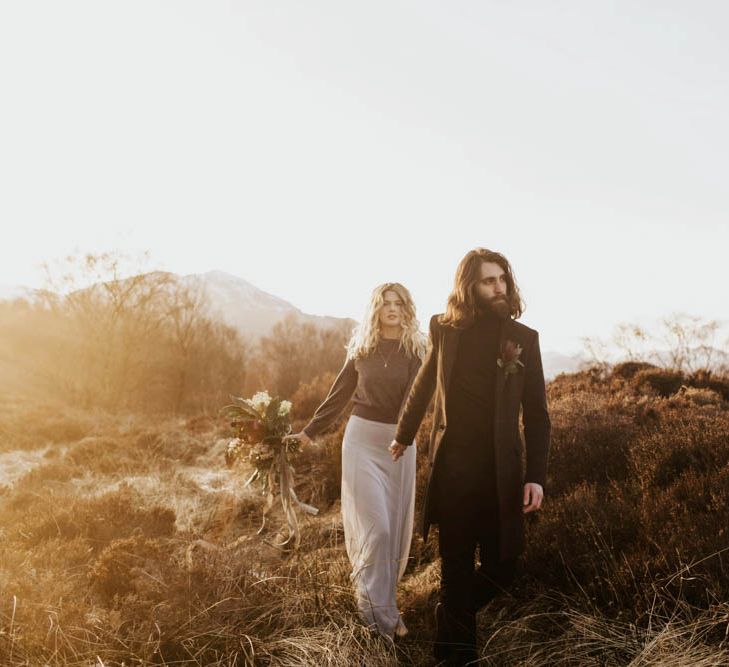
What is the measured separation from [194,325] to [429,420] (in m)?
18.6

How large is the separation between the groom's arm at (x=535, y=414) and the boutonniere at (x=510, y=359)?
122 millimetres

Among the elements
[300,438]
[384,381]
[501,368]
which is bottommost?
[300,438]

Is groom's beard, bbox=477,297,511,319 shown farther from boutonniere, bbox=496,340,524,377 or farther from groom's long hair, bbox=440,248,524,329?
boutonniere, bbox=496,340,524,377

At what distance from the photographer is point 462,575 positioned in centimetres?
278

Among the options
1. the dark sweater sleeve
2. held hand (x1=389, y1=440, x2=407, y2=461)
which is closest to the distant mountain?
Result: the dark sweater sleeve

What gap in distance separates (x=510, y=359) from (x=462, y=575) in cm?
115

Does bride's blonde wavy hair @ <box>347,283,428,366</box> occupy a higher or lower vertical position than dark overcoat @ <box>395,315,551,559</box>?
higher

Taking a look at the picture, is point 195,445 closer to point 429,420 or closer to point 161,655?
point 429,420

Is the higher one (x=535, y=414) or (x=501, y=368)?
(x=501, y=368)

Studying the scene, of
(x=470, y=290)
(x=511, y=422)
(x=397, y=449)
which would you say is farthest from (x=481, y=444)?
(x=470, y=290)

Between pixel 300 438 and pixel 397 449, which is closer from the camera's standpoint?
pixel 397 449

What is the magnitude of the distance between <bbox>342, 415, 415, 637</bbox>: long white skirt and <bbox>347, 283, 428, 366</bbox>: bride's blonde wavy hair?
55 cm

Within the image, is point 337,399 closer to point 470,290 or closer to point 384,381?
point 384,381

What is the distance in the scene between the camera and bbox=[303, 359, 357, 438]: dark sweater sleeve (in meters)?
4.29
